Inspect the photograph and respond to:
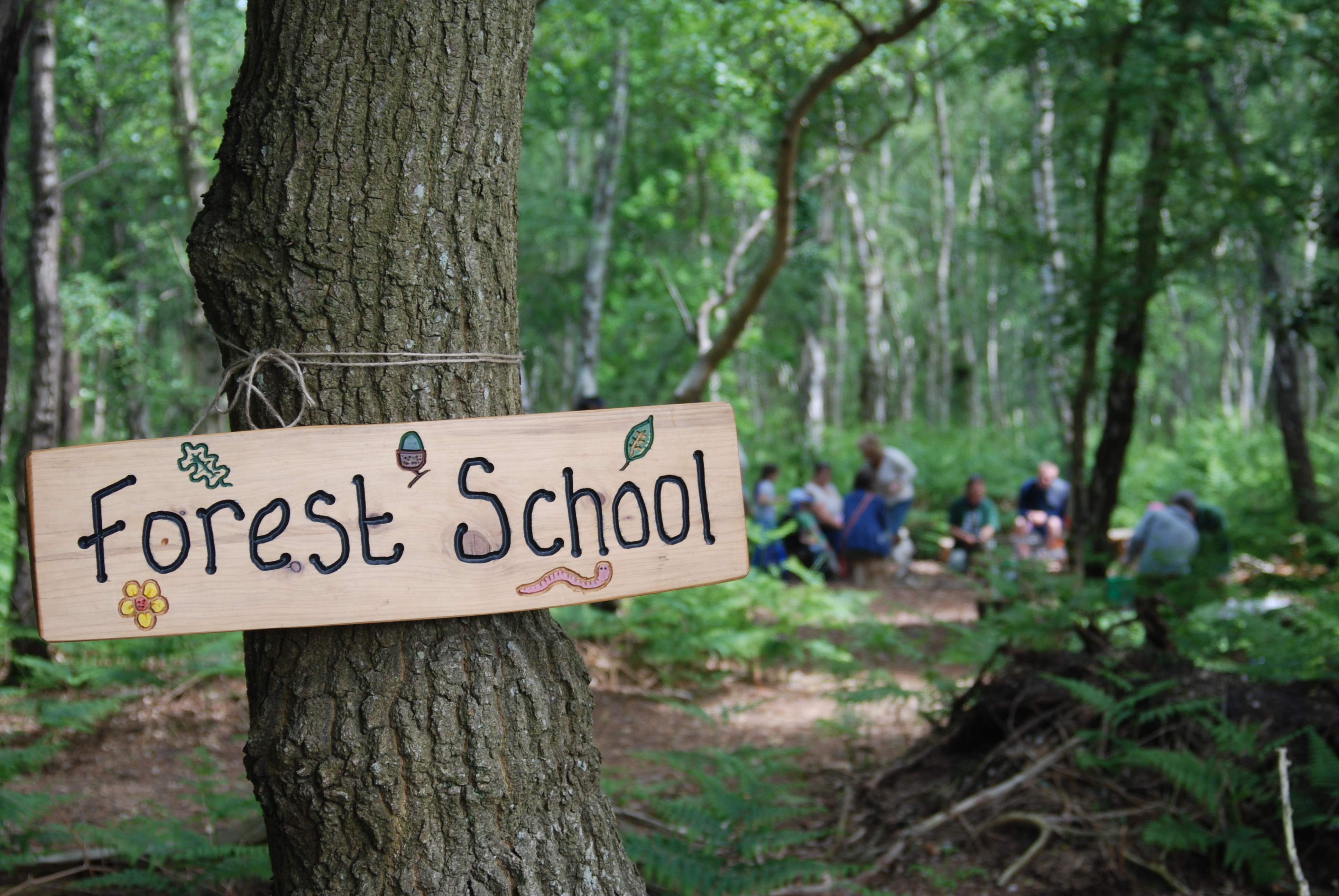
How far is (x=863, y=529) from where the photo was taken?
8977 millimetres

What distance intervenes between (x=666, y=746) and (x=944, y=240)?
19.3m

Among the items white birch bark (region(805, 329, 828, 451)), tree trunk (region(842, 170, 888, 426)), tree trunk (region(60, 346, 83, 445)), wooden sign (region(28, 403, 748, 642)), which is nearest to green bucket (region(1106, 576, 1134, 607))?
wooden sign (region(28, 403, 748, 642))

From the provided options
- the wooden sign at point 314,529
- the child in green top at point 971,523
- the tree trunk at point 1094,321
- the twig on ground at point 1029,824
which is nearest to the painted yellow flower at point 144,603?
the wooden sign at point 314,529

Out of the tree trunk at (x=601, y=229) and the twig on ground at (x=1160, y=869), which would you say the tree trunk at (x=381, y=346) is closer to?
the twig on ground at (x=1160, y=869)

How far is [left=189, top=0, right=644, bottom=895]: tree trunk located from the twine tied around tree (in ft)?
0.05

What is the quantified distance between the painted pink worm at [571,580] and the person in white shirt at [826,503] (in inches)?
297

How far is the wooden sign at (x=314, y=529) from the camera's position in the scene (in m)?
1.62

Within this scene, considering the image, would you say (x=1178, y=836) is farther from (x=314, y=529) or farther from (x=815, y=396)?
(x=815, y=396)

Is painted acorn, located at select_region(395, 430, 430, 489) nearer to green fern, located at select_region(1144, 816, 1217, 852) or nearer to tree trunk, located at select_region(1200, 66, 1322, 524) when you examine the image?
green fern, located at select_region(1144, 816, 1217, 852)

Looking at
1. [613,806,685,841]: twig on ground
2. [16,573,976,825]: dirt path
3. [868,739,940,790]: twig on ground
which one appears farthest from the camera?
[16,573,976,825]: dirt path

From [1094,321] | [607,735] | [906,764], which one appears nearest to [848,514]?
[1094,321]

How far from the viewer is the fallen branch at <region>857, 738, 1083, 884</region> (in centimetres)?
320

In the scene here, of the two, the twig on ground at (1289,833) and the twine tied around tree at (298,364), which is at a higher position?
the twine tied around tree at (298,364)

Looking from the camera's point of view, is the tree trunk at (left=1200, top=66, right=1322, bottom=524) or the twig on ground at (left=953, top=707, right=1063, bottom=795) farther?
the tree trunk at (left=1200, top=66, right=1322, bottom=524)
